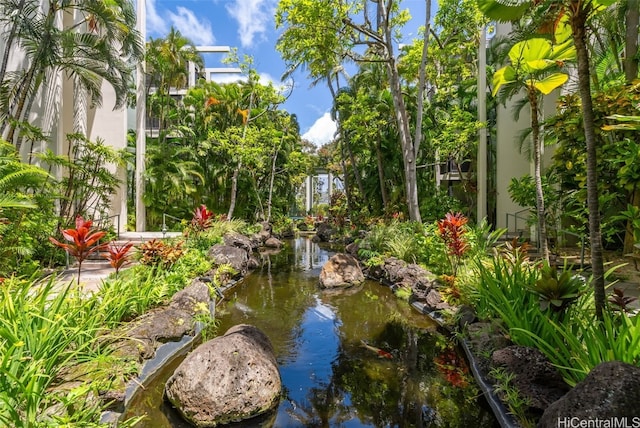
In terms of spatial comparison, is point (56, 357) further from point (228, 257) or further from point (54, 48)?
point (54, 48)

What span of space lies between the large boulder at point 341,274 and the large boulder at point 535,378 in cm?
603

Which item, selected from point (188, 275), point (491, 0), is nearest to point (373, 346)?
point (188, 275)

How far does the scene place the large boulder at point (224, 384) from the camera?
358 cm

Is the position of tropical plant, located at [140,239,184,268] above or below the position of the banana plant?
below

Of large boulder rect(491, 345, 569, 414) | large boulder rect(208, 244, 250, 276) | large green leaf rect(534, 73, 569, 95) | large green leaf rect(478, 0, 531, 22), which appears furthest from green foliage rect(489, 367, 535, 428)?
large boulder rect(208, 244, 250, 276)

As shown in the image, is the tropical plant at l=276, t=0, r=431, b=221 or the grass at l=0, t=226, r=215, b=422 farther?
the tropical plant at l=276, t=0, r=431, b=221

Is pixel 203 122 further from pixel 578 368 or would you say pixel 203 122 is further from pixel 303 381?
pixel 578 368

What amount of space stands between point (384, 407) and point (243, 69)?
1695 centimetres

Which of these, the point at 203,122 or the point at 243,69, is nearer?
the point at 243,69

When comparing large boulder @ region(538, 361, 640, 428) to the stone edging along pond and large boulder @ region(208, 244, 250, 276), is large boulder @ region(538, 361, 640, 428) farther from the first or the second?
large boulder @ region(208, 244, 250, 276)

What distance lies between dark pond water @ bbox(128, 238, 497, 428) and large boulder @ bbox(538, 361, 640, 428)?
1.37 metres

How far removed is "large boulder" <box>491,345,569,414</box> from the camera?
3.16 metres

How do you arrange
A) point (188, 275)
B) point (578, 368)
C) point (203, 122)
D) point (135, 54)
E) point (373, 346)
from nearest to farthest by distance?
1. point (578, 368)
2. point (373, 346)
3. point (188, 275)
4. point (135, 54)
5. point (203, 122)

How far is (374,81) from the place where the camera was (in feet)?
60.1
